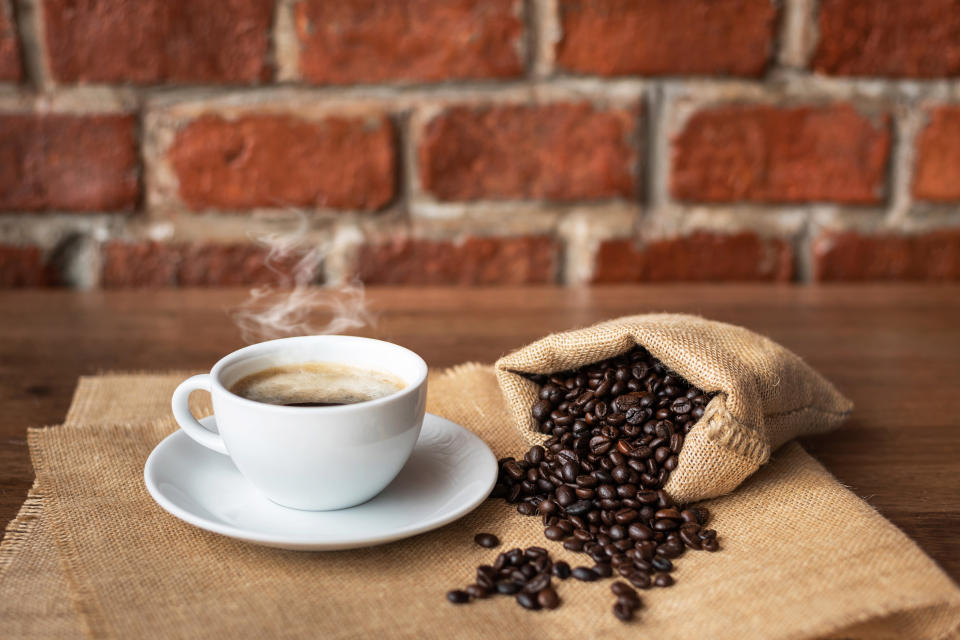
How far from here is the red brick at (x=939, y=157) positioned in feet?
5.86

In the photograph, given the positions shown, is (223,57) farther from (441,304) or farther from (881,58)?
(881,58)

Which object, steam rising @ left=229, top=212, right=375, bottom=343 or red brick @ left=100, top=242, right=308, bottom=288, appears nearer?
steam rising @ left=229, top=212, right=375, bottom=343

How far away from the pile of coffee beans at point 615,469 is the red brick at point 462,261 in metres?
0.79

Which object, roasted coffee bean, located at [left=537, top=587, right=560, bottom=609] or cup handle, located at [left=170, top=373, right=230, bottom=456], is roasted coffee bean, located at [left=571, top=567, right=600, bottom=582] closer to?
roasted coffee bean, located at [left=537, top=587, right=560, bottom=609]

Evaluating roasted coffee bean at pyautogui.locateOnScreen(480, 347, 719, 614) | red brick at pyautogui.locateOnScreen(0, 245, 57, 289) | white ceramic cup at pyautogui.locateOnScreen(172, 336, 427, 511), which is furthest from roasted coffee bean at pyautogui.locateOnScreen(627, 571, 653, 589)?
red brick at pyautogui.locateOnScreen(0, 245, 57, 289)

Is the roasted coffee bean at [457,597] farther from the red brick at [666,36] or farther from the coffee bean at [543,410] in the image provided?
the red brick at [666,36]

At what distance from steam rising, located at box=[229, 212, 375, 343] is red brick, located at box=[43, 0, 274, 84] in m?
0.31

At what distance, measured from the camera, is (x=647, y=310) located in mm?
1592

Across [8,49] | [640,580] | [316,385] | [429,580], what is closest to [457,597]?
[429,580]

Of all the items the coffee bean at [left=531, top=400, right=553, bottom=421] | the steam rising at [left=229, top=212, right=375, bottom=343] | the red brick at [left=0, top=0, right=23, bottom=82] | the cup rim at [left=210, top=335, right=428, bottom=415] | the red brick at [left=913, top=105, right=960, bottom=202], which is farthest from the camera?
the red brick at [left=913, top=105, right=960, bottom=202]

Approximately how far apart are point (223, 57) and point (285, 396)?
1.01 meters

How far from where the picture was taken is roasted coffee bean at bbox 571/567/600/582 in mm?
768

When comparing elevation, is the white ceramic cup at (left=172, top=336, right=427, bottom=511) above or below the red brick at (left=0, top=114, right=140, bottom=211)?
below

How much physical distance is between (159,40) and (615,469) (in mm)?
1253
